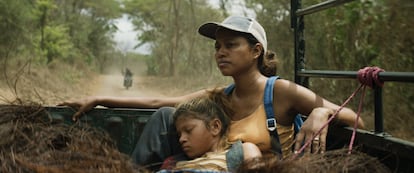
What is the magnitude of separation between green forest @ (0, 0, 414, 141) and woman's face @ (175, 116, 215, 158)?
2.28 feet

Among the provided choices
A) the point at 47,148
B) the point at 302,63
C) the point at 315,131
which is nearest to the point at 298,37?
the point at 302,63

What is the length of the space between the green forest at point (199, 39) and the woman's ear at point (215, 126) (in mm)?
796

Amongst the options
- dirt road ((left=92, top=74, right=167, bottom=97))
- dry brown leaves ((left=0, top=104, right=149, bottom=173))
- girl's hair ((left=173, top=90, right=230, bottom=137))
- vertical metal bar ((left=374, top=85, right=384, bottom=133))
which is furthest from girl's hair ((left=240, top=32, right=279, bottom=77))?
dirt road ((left=92, top=74, right=167, bottom=97))

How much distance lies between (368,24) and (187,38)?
866 inches

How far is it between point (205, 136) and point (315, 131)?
445mm

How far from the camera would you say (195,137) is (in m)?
2.05

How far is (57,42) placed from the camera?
2617 cm

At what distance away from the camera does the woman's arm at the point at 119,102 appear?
2447 millimetres

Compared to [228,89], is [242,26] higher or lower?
higher

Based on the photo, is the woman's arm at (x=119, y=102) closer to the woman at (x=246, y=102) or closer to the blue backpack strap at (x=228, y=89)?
the blue backpack strap at (x=228, y=89)

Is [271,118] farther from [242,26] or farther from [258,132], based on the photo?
[242,26]

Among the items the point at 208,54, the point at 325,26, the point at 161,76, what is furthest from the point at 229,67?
the point at 161,76

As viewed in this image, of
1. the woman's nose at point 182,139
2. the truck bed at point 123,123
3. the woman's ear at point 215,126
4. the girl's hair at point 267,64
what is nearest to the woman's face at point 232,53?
the girl's hair at point 267,64

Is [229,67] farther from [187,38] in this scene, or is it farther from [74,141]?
[187,38]
